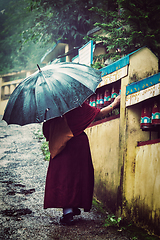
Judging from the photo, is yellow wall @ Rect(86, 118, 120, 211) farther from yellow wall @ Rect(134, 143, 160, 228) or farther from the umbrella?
the umbrella

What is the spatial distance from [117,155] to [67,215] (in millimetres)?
978

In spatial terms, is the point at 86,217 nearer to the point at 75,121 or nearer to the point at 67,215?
the point at 67,215

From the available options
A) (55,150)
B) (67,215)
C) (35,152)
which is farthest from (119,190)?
(35,152)

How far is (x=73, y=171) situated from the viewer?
109 inches

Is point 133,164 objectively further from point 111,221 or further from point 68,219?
point 68,219

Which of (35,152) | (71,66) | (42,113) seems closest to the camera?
(42,113)

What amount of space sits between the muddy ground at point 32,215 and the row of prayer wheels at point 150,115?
1.21 metres

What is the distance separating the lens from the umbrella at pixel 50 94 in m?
2.20

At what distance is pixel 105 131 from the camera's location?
140 inches

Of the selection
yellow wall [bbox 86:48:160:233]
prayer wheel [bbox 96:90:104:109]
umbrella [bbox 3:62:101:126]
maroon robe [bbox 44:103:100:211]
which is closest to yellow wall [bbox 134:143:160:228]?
yellow wall [bbox 86:48:160:233]

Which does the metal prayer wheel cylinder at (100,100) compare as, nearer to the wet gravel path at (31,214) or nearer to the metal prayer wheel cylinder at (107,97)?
the metal prayer wheel cylinder at (107,97)

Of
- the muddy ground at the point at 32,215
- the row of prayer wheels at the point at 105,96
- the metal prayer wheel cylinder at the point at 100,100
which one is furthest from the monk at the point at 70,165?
the metal prayer wheel cylinder at the point at 100,100

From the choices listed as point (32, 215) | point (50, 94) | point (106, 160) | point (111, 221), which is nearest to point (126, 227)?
point (111, 221)

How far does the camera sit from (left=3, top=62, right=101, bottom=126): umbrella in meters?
2.20
